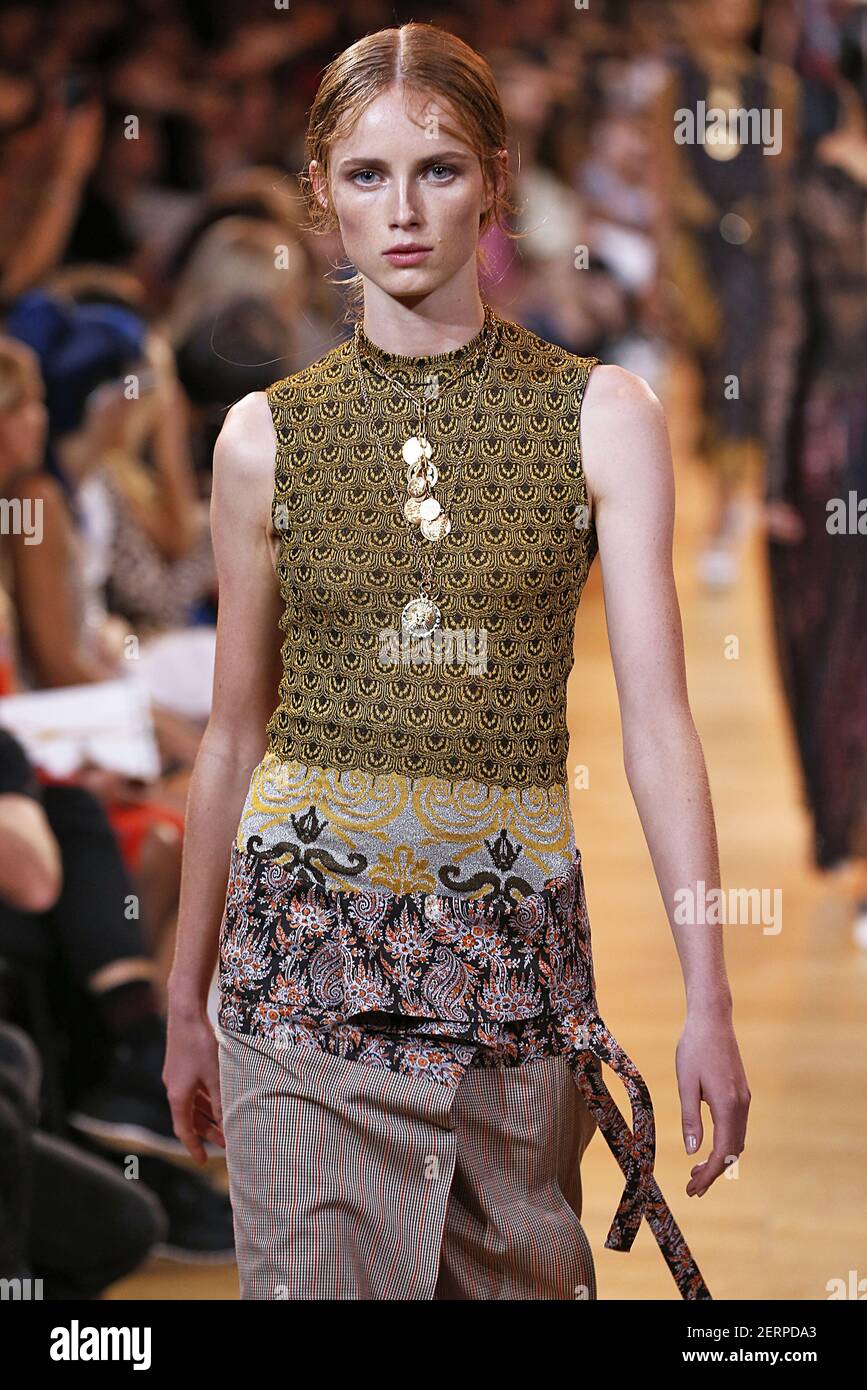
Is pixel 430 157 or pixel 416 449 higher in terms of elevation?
pixel 430 157

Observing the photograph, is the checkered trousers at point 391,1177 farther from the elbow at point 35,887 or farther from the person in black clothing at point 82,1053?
the elbow at point 35,887

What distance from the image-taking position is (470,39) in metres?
9.50

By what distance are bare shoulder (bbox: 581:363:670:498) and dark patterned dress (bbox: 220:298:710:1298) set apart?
1cm

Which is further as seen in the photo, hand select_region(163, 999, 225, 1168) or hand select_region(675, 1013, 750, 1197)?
hand select_region(163, 999, 225, 1168)

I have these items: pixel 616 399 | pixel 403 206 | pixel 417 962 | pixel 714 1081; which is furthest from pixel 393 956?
pixel 403 206

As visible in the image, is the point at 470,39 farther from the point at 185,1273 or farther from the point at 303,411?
the point at 303,411

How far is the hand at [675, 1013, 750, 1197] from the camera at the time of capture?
2.01 m

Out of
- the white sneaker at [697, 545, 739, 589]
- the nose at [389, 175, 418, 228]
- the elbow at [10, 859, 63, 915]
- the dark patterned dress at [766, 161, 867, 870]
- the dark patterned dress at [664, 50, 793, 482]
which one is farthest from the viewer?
the white sneaker at [697, 545, 739, 589]

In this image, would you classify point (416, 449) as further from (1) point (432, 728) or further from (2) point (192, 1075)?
(2) point (192, 1075)

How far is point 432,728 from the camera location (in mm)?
2041

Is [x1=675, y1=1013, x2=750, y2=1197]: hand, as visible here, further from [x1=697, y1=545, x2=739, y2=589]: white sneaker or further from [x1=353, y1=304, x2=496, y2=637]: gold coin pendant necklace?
[x1=697, y1=545, x2=739, y2=589]: white sneaker

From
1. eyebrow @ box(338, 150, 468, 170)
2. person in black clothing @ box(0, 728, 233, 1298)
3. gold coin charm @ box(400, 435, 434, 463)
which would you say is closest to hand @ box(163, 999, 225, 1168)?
gold coin charm @ box(400, 435, 434, 463)

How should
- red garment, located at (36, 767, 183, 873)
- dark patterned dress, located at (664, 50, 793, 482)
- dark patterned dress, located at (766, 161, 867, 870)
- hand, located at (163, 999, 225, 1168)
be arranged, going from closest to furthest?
hand, located at (163, 999, 225, 1168), red garment, located at (36, 767, 183, 873), dark patterned dress, located at (766, 161, 867, 870), dark patterned dress, located at (664, 50, 793, 482)

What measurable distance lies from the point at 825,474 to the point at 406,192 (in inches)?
155
